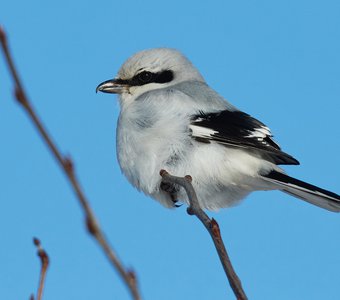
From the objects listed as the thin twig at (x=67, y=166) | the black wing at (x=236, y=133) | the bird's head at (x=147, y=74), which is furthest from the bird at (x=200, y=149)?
the thin twig at (x=67, y=166)

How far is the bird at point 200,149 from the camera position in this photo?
2936 mm

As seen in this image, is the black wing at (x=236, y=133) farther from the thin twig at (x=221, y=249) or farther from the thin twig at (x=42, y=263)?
the thin twig at (x=42, y=263)

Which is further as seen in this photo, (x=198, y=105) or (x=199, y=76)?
(x=199, y=76)

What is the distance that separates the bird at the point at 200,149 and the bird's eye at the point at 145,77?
0.64ft

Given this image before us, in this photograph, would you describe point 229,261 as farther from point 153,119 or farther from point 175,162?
point 153,119

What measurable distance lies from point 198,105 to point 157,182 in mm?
436

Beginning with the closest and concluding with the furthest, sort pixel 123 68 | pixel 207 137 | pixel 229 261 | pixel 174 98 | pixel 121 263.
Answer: pixel 121 263 → pixel 229 261 → pixel 207 137 → pixel 174 98 → pixel 123 68

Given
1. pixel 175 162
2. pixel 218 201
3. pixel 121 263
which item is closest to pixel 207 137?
pixel 175 162

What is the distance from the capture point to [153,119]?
10.1ft

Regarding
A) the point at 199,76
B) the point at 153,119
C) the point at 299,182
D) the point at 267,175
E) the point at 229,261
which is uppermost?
the point at 199,76

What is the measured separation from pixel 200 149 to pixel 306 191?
54 centimetres

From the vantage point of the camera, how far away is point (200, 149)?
9.73 feet

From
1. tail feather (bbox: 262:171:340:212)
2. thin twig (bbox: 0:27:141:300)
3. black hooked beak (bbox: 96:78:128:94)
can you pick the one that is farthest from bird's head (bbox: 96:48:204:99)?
thin twig (bbox: 0:27:141:300)

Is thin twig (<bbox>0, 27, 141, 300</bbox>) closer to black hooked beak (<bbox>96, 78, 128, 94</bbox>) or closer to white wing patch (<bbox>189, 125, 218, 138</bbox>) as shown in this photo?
white wing patch (<bbox>189, 125, 218, 138</bbox>)
